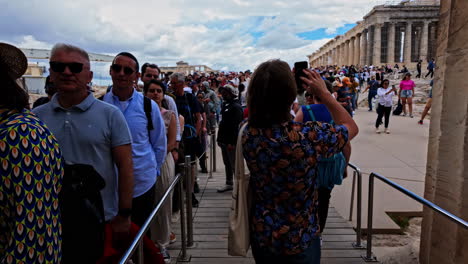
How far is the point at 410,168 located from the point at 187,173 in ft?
19.5

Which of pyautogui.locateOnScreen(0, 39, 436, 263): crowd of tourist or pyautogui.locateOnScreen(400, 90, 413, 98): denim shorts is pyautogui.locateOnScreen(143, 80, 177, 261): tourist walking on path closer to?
pyautogui.locateOnScreen(0, 39, 436, 263): crowd of tourist

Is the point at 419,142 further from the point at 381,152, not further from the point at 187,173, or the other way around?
the point at 187,173

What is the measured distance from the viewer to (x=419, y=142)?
10.3 m

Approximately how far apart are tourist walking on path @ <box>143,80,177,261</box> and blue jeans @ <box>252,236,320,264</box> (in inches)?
75.2

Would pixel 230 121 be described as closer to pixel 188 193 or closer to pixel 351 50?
pixel 188 193

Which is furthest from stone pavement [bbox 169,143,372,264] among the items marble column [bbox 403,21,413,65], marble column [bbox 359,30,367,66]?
marble column [bbox 359,30,367,66]

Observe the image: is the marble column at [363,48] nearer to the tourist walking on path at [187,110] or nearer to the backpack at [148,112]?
the tourist walking on path at [187,110]

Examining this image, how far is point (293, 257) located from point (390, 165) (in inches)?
269

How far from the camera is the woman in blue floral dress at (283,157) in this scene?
1849mm

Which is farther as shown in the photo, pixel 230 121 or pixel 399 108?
pixel 399 108

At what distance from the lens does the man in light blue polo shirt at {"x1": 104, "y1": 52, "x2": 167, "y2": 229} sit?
2.99m

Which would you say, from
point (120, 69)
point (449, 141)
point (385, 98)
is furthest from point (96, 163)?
point (385, 98)

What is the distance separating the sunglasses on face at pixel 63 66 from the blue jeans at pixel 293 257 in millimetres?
1574

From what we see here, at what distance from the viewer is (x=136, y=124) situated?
3.03m
